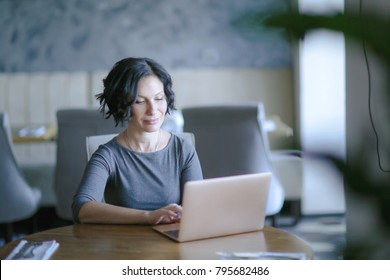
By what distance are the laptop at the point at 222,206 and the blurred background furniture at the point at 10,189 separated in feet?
4.56

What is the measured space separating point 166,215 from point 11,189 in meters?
1.40

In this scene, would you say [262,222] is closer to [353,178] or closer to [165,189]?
[165,189]

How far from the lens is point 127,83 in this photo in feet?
5.06

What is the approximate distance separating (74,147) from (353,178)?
6.84 feet

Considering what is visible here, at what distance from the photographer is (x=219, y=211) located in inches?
47.0

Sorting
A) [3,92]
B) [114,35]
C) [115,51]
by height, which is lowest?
[3,92]

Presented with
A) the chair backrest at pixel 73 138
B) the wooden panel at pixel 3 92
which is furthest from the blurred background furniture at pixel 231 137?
the wooden panel at pixel 3 92

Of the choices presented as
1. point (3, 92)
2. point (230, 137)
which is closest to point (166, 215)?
point (230, 137)

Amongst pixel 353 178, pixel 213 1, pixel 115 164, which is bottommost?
pixel 115 164

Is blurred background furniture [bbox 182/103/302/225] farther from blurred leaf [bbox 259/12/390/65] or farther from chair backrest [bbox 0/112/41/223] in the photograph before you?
blurred leaf [bbox 259/12/390/65]

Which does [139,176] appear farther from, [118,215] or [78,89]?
[78,89]

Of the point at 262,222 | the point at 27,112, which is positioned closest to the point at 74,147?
the point at 262,222

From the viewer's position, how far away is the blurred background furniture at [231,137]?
2180 mm
